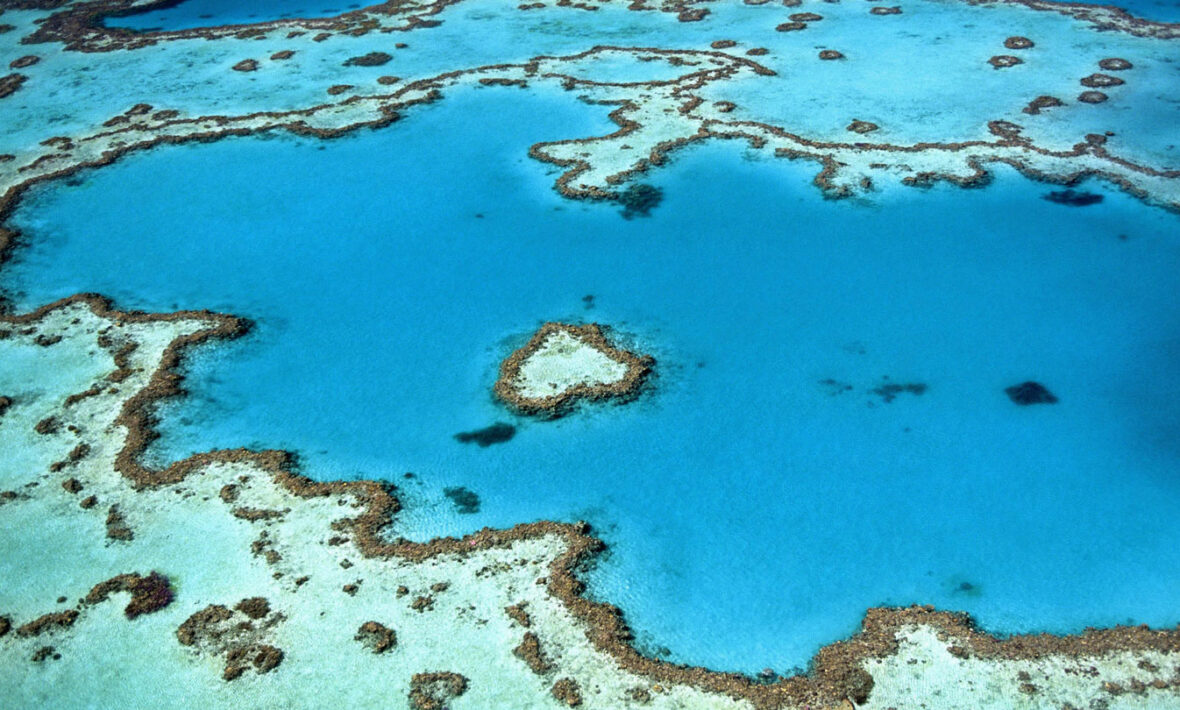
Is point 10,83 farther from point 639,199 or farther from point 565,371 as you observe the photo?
point 565,371

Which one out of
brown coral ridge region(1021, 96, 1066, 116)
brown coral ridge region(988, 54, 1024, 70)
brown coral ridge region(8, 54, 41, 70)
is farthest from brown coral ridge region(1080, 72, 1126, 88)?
brown coral ridge region(8, 54, 41, 70)

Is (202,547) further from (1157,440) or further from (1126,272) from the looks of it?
(1126,272)

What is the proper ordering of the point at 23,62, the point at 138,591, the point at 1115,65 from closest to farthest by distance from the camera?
the point at 138,591 → the point at 1115,65 → the point at 23,62

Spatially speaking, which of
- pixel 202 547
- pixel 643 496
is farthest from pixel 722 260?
pixel 202 547

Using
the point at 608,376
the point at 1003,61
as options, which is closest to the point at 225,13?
the point at 608,376

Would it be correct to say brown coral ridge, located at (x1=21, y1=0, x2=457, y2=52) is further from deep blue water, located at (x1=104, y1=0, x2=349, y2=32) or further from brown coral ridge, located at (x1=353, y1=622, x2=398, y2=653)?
brown coral ridge, located at (x1=353, y1=622, x2=398, y2=653)
